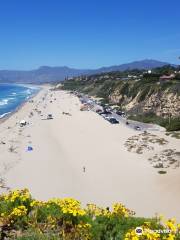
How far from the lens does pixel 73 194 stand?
84.1 ft

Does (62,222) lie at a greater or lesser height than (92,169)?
greater

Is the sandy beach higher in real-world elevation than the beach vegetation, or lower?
lower

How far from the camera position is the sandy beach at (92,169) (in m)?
24.3

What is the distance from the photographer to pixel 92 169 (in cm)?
3152

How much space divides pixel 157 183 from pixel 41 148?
61.2 ft

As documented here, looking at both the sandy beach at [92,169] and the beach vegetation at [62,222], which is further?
the sandy beach at [92,169]

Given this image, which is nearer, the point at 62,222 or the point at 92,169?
the point at 62,222

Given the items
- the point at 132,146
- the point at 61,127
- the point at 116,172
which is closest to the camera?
the point at 116,172

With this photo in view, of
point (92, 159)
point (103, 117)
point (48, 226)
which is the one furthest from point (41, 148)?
point (48, 226)

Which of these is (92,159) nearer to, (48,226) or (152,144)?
(152,144)

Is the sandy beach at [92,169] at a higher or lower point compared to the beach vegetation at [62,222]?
lower

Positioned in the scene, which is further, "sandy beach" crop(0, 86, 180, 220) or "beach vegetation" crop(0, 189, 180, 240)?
"sandy beach" crop(0, 86, 180, 220)

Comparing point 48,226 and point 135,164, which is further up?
point 48,226

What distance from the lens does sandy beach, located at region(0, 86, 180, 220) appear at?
24344 millimetres
